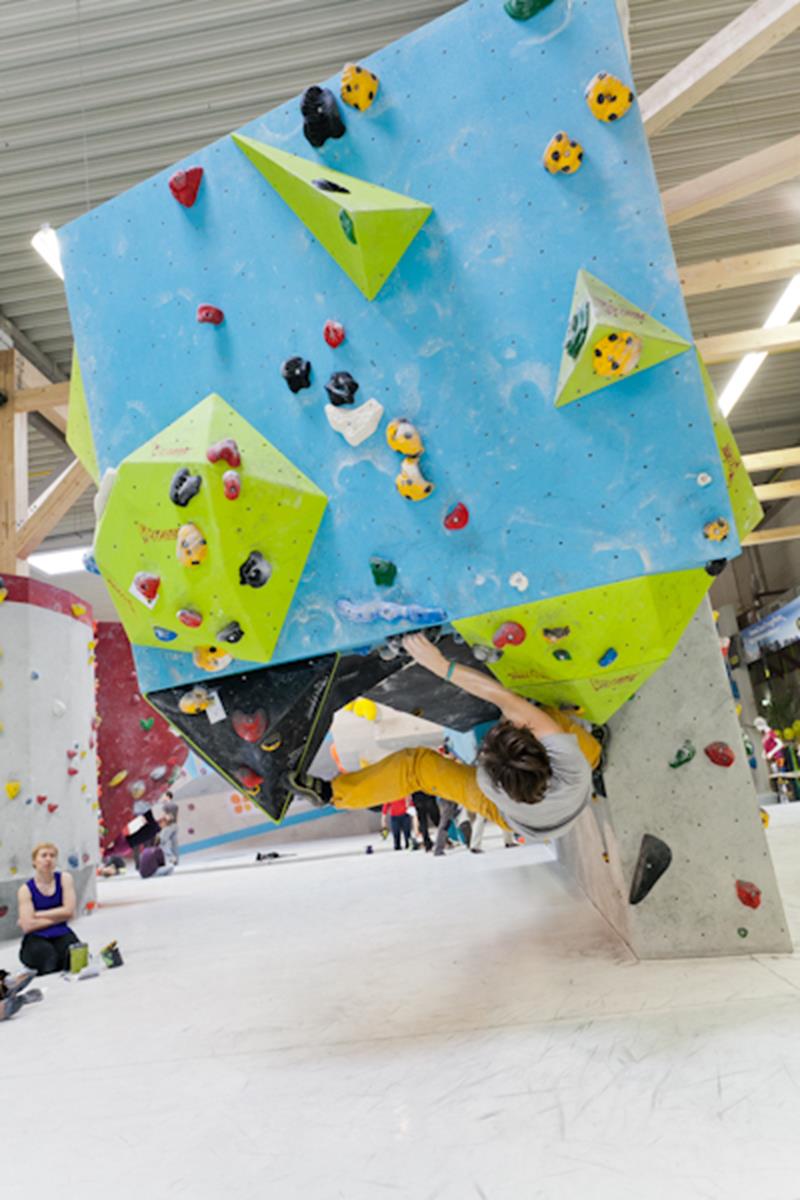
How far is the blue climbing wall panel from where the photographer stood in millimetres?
2379

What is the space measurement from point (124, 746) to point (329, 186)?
31.7ft

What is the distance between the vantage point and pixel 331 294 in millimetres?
2637

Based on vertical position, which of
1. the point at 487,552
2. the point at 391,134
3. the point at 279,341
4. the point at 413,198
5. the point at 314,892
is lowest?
the point at 314,892

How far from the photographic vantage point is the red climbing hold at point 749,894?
308 centimetres

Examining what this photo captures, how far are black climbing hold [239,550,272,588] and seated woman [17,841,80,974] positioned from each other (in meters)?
3.05

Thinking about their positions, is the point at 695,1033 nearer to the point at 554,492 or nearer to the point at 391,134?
the point at 554,492

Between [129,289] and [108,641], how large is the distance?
9251 mm

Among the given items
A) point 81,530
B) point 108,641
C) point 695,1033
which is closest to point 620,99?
point 695,1033

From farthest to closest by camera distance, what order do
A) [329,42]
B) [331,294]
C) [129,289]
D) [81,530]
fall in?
1. [81,530]
2. [329,42]
3. [129,289]
4. [331,294]

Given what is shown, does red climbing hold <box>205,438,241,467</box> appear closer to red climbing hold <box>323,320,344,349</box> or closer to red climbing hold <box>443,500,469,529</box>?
red climbing hold <box>323,320,344,349</box>

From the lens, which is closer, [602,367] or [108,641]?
[602,367]

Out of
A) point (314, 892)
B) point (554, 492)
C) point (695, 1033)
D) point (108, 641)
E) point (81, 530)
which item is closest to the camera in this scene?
point (695, 1033)

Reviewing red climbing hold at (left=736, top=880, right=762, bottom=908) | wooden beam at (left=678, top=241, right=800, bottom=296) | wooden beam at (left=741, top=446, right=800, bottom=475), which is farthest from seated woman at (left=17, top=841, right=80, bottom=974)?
wooden beam at (left=741, top=446, right=800, bottom=475)

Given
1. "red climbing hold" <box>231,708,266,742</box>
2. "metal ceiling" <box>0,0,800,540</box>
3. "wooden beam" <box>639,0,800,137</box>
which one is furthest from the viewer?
"metal ceiling" <box>0,0,800,540</box>
